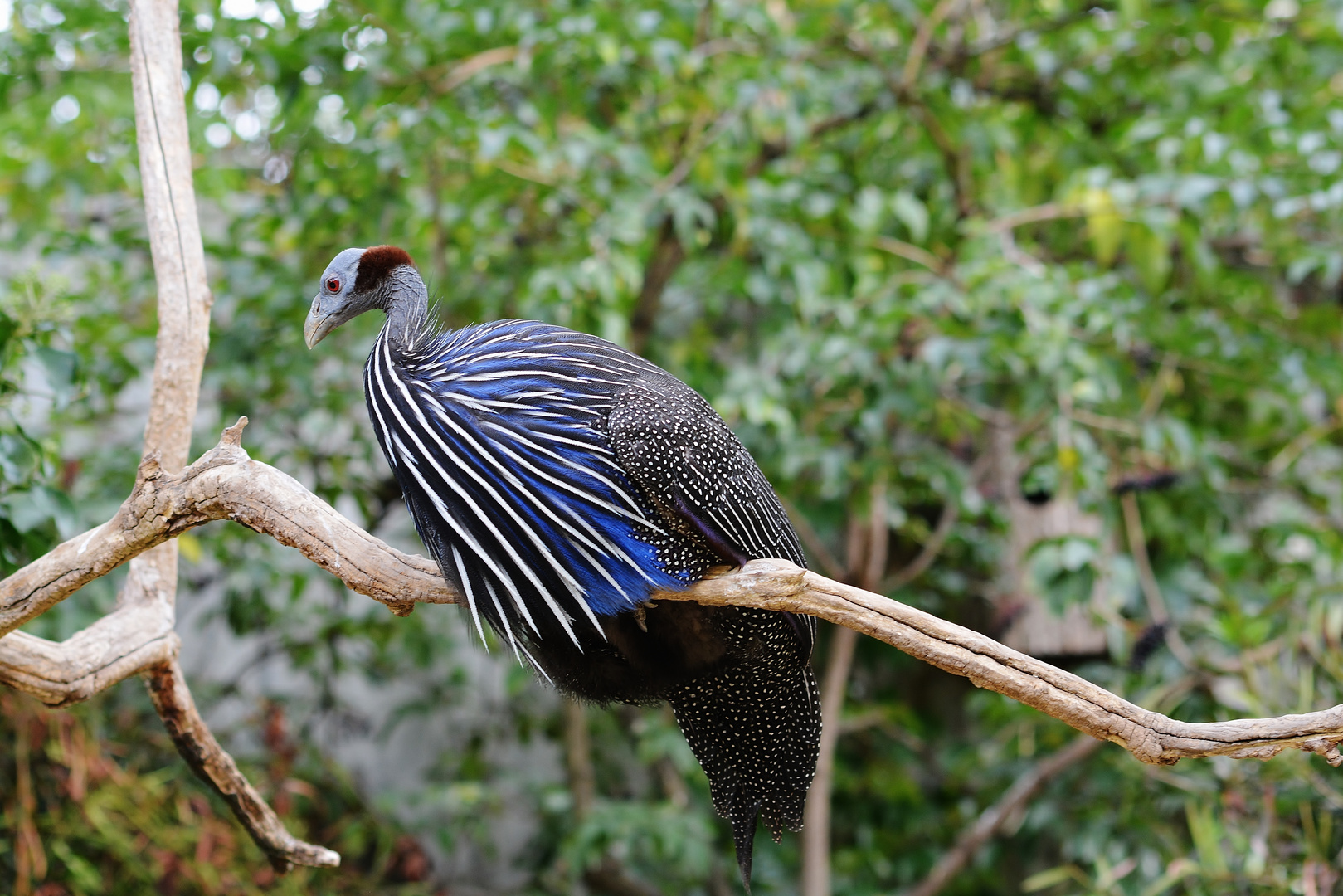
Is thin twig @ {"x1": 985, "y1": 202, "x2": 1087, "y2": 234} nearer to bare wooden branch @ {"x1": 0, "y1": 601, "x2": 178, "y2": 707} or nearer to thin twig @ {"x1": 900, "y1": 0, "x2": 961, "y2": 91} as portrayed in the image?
thin twig @ {"x1": 900, "y1": 0, "x2": 961, "y2": 91}

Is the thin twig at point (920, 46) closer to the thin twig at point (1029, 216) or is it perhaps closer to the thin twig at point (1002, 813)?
the thin twig at point (1029, 216)

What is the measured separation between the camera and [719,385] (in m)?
3.12

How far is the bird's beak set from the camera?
1748 millimetres

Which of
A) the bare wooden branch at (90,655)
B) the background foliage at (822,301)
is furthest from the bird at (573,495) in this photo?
the background foliage at (822,301)

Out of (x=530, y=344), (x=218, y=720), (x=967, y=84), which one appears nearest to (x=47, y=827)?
(x=218, y=720)

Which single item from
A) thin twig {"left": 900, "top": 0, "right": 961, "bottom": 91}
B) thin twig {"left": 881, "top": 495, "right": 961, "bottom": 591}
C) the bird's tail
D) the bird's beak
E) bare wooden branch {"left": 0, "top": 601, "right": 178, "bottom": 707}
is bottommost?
thin twig {"left": 881, "top": 495, "right": 961, "bottom": 591}

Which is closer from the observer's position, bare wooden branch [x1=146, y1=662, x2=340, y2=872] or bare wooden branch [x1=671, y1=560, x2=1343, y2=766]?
bare wooden branch [x1=671, y1=560, x2=1343, y2=766]

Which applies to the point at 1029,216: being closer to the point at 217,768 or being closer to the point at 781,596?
the point at 781,596

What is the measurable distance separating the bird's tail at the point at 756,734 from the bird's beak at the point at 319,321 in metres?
0.79

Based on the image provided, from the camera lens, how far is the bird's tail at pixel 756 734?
182 centimetres

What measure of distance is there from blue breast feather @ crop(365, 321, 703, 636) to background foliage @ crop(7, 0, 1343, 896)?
96 cm

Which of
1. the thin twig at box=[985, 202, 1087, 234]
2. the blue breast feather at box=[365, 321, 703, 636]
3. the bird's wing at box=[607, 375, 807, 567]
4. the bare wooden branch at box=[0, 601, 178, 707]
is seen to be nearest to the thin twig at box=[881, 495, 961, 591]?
the thin twig at box=[985, 202, 1087, 234]

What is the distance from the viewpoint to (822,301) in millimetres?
2967

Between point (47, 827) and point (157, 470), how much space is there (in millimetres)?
1926
